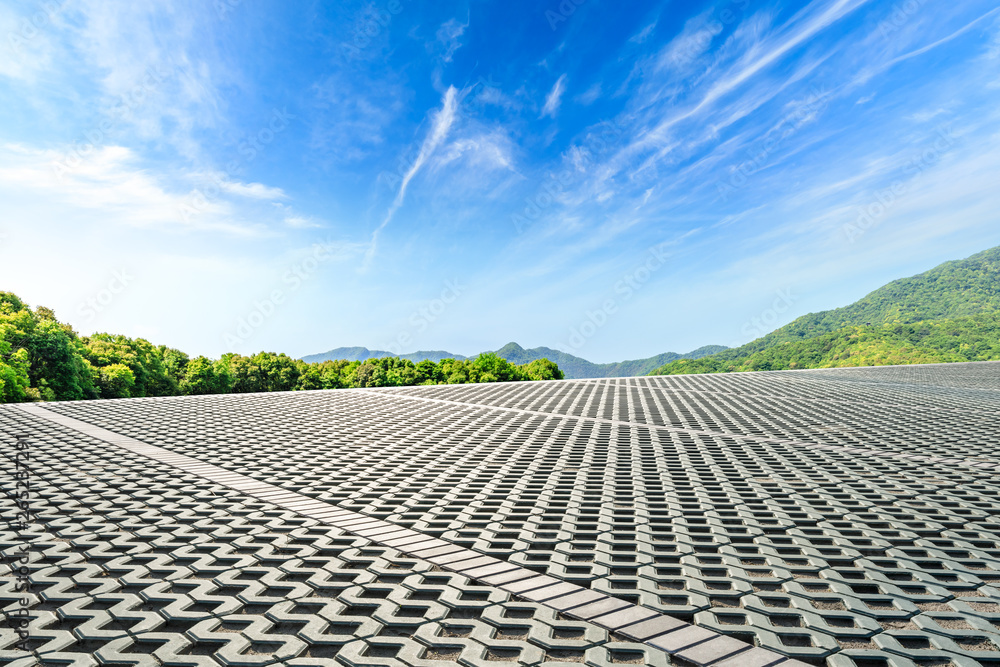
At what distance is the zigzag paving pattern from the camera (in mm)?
1981

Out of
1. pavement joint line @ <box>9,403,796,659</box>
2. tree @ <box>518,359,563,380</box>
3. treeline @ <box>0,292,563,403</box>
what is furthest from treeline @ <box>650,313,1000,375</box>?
pavement joint line @ <box>9,403,796,659</box>

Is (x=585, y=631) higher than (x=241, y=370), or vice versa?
(x=241, y=370)

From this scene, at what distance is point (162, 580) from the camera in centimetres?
253

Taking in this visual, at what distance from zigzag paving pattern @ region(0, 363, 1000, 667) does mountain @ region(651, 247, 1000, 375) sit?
22.1 m

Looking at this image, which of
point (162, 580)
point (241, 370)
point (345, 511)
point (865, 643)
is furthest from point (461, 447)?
point (241, 370)

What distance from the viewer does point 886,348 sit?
3503 cm

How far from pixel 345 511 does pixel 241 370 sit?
3508cm

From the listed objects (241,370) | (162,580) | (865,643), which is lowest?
(865,643)

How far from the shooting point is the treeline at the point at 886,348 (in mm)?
33719

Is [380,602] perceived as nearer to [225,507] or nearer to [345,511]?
[345,511]

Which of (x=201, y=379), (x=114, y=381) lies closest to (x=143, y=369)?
(x=114, y=381)

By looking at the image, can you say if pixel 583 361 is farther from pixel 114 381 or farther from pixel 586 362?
pixel 114 381

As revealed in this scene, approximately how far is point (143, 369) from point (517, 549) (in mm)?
33760

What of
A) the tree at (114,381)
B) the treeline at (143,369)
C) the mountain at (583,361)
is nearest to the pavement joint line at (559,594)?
the treeline at (143,369)
